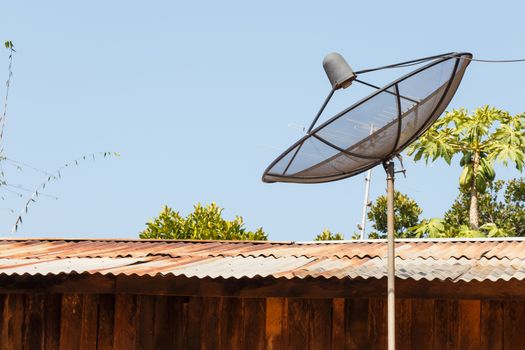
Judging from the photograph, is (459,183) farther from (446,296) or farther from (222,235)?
(446,296)

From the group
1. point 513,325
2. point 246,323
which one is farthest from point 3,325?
point 513,325

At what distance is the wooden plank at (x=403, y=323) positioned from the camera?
640cm

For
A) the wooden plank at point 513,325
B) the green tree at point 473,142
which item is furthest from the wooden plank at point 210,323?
the green tree at point 473,142

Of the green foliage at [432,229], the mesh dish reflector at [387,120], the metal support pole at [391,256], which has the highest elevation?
the green foliage at [432,229]

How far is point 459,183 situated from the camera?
2452cm

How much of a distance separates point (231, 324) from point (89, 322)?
1.07 meters

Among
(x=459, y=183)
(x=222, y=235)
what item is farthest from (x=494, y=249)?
(x=459, y=183)

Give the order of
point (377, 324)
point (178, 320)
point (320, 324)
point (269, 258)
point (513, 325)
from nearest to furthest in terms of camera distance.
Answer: point (513, 325) < point (377, 324) < point (320, 324) < point (178, 320) < point (269, 258)

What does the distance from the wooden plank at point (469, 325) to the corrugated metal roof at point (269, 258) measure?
10.8 inches

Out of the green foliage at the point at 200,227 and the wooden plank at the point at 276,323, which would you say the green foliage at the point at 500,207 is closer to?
the green foliage at the point at 200,227

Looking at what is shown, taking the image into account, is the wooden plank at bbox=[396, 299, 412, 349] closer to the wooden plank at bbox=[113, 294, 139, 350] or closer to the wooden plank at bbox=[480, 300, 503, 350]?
the wooden plank at bbox=[480, 300, 503, 350]

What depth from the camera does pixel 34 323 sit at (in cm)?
709

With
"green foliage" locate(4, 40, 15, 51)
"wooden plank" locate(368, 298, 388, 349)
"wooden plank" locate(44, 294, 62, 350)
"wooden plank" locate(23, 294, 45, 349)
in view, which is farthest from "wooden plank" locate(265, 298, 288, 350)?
"green foliage" locate(4, 40, 15, 51)

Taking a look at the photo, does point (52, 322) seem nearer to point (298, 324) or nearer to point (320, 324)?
point (298, 324)
